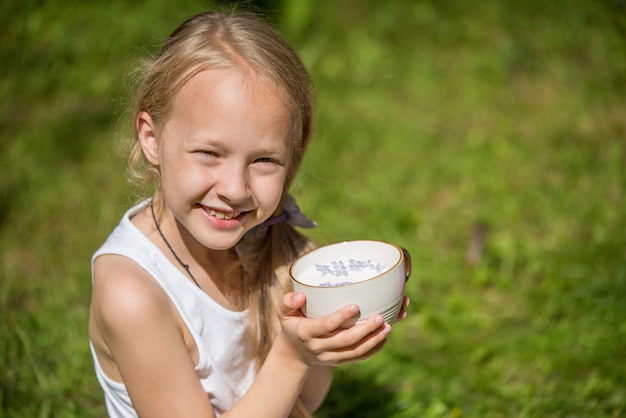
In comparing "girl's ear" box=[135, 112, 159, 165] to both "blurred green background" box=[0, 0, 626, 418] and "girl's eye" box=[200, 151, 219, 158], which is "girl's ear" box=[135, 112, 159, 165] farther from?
"blurred green background" box=[0, 0, 626, 418]

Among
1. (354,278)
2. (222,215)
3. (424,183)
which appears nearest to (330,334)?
(354,278)

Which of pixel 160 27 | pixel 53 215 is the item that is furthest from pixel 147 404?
pixel 160 27

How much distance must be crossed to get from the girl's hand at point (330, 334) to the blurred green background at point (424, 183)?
3.40 feet

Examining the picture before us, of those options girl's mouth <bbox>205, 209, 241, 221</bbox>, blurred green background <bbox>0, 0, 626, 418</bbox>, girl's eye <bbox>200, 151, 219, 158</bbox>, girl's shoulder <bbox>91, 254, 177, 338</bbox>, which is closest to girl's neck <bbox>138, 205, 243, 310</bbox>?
girl's shoulder <bbox>91, 254, 177, 338</bbox>

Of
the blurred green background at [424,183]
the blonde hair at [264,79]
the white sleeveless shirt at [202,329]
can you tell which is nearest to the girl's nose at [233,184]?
the blonde hair at [264,79]

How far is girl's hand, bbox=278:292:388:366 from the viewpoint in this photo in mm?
1473

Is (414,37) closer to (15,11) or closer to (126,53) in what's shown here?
(126,53)

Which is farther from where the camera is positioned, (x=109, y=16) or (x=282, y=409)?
(x=109, y=16)

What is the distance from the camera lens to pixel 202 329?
183 cm

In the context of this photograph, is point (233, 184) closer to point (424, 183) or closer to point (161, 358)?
point (161, 358)

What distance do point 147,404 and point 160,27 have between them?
10.7 ft

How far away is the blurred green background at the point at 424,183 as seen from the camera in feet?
8.70

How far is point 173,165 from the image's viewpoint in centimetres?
166

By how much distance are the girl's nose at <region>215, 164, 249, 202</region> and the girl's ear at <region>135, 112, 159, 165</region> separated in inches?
9.2
